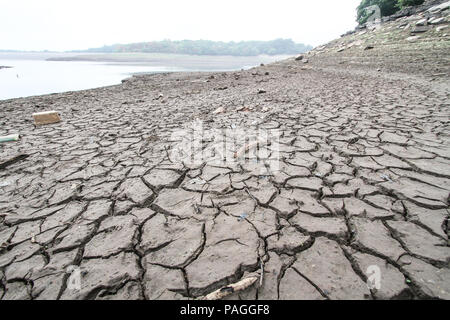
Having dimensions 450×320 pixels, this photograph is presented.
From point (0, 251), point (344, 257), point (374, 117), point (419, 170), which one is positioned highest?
point (374, 117)

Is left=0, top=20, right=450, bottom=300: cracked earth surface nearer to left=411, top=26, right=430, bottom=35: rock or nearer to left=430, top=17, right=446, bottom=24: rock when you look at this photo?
left=411, top=26, right=430, bottom=35: rock

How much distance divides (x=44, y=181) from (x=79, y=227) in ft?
2.87

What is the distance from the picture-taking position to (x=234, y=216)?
138cm

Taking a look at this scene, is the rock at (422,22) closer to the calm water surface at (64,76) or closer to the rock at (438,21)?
the rock at (438,21)

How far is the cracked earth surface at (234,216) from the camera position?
98 cm

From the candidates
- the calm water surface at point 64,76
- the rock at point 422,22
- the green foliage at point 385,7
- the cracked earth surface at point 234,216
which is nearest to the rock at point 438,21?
the rock at point 422,22

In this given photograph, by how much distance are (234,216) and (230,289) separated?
492mm

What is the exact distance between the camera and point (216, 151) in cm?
230

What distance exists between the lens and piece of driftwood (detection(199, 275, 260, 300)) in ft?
2.99

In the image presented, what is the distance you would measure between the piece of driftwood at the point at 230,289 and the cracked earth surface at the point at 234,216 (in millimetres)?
32

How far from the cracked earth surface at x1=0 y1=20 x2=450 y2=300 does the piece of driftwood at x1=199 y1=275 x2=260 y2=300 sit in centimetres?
3
